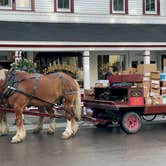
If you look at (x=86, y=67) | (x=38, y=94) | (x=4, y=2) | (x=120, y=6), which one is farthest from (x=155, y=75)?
(x=120, y=6)

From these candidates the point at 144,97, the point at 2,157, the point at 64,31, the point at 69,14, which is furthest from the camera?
the point at 69,14

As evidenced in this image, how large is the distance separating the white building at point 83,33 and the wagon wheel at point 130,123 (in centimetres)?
667

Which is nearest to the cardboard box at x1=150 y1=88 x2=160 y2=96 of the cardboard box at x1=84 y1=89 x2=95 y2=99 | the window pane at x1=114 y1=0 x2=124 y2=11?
the cardboard box at x1=84 y1=89 x2=95 y2=99

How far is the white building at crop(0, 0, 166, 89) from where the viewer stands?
61.1ft

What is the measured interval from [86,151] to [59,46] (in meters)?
9.29

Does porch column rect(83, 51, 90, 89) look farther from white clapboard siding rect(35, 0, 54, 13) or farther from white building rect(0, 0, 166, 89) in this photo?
white clapboard siding rect(35, 0, 54, 13)

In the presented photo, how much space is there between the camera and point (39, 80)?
1144 centimetres

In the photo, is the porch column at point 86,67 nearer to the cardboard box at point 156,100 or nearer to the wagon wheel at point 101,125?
the wagon wheel at point 101,125

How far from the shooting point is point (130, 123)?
482 inches

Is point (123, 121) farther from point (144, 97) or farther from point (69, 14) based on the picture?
point (69, 14)

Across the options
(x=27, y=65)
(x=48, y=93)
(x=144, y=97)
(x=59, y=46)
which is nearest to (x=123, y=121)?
(x=144, y=97)

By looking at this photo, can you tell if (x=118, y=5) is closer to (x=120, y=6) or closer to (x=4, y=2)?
(x=120, y=6)

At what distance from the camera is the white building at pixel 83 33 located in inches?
733

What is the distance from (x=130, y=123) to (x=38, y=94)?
2.65 metres
